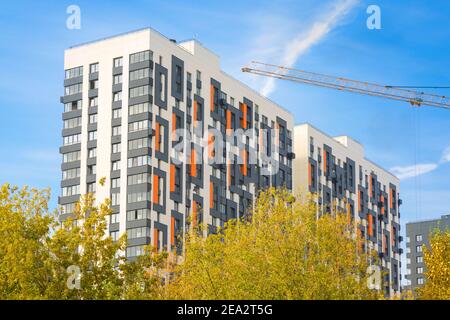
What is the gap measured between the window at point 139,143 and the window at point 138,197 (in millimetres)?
5649

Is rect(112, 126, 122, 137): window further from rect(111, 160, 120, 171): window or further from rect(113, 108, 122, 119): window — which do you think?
rect(111, 160, 120, 171): window

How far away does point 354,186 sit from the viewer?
159m

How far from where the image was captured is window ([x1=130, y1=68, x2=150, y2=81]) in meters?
110

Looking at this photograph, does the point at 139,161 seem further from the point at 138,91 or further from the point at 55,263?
the point at 55,263

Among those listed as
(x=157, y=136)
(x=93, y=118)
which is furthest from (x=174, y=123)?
(x=93, y=118)

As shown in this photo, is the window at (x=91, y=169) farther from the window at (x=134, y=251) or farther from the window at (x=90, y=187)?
the window at (x=134, y=251)

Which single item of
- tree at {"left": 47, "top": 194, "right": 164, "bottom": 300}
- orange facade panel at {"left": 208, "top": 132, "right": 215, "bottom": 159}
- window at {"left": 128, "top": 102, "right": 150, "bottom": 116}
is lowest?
tree at {"left": 47, "top": 194, "right": 164, "bottom": 300}

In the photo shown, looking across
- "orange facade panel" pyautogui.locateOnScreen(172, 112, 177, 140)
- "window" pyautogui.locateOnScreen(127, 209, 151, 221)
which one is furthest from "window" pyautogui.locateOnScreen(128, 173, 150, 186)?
"orange facade panel" pyautogui.locateOnScreen(172, 112, 177, 140)

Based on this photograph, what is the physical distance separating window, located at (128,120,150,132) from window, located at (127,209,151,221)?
9.89m

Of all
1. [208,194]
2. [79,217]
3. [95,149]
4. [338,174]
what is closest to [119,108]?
[95,149]

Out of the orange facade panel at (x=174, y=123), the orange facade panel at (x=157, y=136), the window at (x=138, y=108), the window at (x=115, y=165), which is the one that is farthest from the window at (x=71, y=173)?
the orange facade panel at (x=174, y=123)

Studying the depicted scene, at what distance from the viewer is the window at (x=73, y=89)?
116856 millimetres
